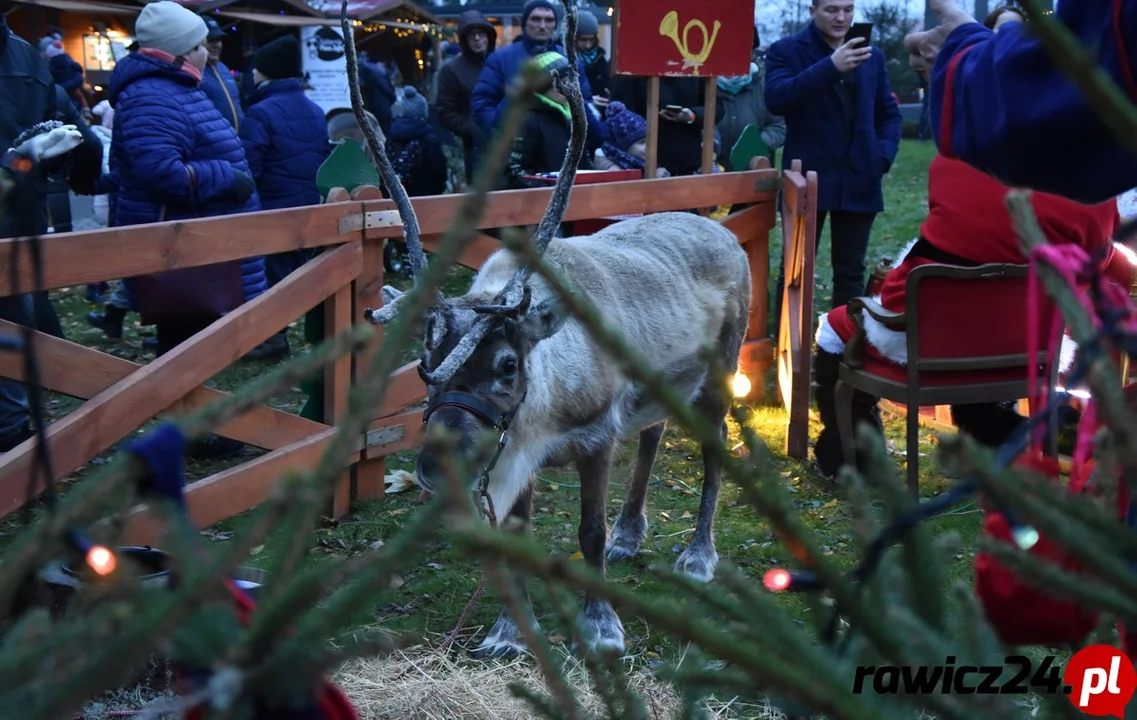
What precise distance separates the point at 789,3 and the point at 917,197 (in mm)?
3374

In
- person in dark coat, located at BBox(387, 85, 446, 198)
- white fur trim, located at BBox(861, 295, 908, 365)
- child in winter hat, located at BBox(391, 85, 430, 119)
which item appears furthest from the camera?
child in winter hat, located at BBox(391, 85, 430, 119)

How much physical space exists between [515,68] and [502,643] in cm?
575

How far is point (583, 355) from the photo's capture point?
3959 mm

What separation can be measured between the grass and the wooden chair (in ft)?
2.14

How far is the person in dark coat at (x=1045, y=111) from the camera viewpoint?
1282mm

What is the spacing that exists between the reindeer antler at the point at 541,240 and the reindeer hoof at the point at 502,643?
112 cm

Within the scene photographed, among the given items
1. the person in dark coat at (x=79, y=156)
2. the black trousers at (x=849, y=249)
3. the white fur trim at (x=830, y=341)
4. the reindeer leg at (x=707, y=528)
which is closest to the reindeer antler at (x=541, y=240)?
the reindeer leg at (x=707, y=528)

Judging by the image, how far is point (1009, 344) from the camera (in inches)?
183

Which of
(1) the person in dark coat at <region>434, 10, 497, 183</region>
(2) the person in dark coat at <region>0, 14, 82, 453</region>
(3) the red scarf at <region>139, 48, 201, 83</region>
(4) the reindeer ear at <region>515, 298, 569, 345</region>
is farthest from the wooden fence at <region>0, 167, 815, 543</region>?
(1) the person in dark coat at <region>434, 10, 497, 183</region>

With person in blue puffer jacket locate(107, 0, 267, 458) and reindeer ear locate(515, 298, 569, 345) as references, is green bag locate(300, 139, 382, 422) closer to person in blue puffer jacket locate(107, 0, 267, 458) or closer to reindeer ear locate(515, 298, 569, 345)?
person in blue puffer jacket locate(107, 0, 267, 458)

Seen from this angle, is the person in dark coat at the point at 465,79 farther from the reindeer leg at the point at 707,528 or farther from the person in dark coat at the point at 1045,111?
the person in dark coat at the point at 1045,111

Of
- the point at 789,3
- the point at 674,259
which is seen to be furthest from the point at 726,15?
the point at 789,3

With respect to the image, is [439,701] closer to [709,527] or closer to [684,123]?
[709,527]

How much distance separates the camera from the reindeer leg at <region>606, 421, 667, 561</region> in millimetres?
4988
